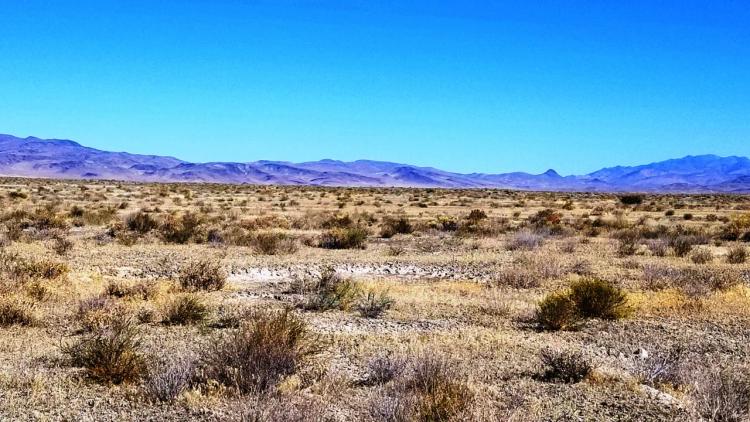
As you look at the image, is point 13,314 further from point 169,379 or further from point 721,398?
point 721,398

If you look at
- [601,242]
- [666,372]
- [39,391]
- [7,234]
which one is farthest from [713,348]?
[7,234]

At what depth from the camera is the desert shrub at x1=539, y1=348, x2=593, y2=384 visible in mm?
7984

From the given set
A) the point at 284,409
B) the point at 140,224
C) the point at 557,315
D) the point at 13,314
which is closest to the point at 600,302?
the point at 557,315

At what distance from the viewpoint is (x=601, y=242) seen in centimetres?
2528

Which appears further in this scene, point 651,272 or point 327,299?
point 651,272

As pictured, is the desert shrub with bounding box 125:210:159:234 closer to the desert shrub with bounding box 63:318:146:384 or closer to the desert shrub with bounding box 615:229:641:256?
the desert shrub with bounding box 615:229:641:256

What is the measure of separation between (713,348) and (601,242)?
15.9m

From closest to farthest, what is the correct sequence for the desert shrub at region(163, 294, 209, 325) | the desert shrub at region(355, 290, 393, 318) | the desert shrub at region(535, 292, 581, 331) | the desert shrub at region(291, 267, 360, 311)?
the desert shrub at region(163, 294, 209, 325)
the desert shrub at region(535, 292, 581, 331)
the desert shrub at region(355, 290, 393, 318)
the desert shrub at region(291, 267, 360, 311)

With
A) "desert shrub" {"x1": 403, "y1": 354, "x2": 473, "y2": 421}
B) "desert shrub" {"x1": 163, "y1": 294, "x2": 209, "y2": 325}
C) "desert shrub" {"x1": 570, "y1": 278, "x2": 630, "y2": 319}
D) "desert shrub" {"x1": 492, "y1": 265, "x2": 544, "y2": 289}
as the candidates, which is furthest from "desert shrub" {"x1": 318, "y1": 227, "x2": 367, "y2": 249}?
"desert shrub" {"x1": 403, "y1": 354, "x2": 473, "y2": 421}

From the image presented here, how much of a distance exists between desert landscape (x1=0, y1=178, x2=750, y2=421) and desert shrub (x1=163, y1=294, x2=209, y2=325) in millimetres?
28

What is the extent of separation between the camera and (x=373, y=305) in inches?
475

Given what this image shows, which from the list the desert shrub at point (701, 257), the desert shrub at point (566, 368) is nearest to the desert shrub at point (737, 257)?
the desert shrub at point (701, 257)

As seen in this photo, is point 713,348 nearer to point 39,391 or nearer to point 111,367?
point 111,367

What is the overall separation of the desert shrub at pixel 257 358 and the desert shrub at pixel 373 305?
11.7 feet
